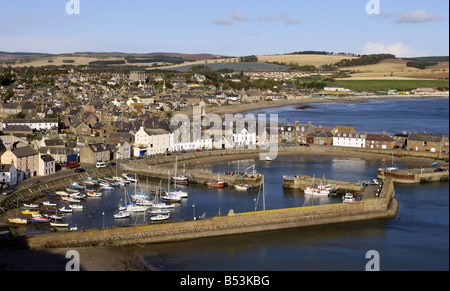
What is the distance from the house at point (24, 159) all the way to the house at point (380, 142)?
20.0 meters

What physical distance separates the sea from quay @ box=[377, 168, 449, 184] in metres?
0.58

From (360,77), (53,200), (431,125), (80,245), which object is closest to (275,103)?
(431,125)

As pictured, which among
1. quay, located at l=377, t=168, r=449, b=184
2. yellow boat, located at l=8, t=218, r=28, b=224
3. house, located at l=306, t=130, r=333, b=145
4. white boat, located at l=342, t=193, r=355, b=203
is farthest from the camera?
house, located at l=306, t=130, r=333, b=145

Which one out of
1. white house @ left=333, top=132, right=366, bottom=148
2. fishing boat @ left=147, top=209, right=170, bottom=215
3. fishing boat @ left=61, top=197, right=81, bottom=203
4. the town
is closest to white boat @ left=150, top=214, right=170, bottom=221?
fishing boat @ left=147, top=209, right=170, bottom=215

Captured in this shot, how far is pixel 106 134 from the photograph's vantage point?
34656 millimetres

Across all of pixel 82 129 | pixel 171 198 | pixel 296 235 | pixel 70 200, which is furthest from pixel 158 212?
pixel 82 129

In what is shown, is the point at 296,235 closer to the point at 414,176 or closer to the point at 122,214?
the point at 122,214

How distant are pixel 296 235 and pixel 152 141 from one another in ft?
48.9

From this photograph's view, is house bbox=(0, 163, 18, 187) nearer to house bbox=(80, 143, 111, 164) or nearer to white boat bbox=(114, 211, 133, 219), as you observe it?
house bbox=(80, 143, 111, 164)

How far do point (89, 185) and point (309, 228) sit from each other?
10507 mm

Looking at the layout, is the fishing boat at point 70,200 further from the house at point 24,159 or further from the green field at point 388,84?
the green field at point 388,84

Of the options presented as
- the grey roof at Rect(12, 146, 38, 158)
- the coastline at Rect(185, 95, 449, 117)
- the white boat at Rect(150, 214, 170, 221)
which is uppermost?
the grey roof at Rect(12, 146, 38, 158)

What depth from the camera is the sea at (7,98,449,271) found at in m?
15.2
